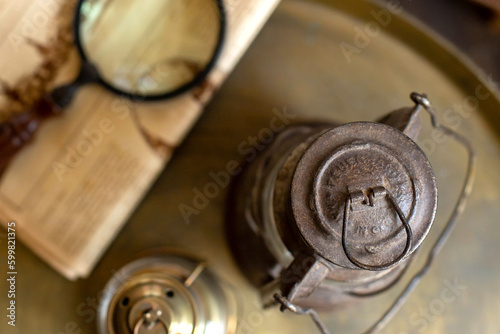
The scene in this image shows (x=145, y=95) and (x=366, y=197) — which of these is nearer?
(x=366, y=197)

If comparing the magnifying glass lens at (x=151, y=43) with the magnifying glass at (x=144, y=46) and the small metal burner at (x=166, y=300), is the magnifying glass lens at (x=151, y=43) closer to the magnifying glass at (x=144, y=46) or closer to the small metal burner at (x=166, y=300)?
the magnifying glass at (x=144, y=46)

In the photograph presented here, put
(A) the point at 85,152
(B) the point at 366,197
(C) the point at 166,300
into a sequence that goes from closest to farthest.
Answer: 1. (B) the point at 366,197
2. (C) the point at 166,300
3. (A) the point at 85,152

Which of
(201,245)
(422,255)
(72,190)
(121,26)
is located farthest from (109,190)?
(422,255)

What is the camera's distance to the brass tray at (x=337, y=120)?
82 centimetres

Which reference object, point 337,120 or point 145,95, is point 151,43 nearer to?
point 145,95

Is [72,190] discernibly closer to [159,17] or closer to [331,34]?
[159,17]

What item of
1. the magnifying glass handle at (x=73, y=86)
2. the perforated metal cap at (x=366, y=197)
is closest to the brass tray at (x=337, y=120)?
the magnifying glass handle at (x=73, y=86)

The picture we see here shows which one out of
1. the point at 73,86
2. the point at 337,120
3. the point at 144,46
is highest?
the point at 337,120

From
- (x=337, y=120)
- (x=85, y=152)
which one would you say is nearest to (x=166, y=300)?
(x=85, y=152)

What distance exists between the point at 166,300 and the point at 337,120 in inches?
18.1

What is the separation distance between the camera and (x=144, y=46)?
32.3 inches

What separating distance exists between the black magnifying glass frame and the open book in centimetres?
1

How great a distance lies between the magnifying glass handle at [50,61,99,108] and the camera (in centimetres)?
80

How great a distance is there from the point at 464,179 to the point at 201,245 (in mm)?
530
